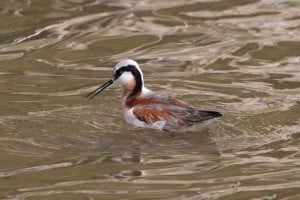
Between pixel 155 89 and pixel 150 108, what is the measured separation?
1.71 m

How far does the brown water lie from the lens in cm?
1184

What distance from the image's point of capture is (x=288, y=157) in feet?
41.3

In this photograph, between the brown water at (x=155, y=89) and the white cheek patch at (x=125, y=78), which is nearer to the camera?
the brown water at (x=155, y=89)

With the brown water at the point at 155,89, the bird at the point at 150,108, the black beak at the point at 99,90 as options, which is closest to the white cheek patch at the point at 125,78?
the bird at the point at 150,108

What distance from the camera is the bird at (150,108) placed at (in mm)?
13844

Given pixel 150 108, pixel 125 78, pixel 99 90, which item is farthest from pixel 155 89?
pixel 150 108

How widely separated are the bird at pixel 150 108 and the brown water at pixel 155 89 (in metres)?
0.17

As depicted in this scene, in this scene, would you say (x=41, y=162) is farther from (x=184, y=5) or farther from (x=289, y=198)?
(x=184, y=5)

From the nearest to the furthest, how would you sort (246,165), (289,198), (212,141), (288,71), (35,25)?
(289,198)
(246,165)
(212,141)
(288,71)
(35,25)

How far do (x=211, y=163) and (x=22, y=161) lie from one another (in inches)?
82.2

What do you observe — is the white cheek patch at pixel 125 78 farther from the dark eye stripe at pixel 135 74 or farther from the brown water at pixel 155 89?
the brown water at pixel 155 89

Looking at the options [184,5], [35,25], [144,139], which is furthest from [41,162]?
[184,5]

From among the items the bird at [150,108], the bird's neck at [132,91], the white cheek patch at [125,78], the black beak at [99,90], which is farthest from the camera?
the black beak at [99,90]

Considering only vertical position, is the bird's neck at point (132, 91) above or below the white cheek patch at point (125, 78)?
below
